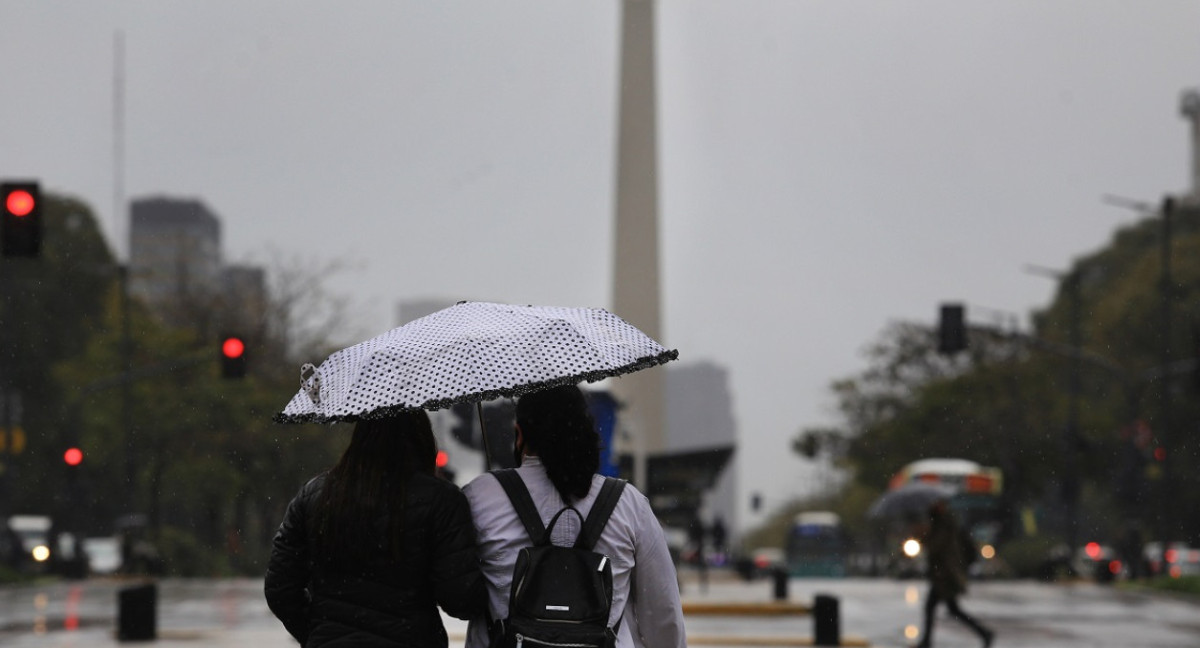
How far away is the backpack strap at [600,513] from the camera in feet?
15.5

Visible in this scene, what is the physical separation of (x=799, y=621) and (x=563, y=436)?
19755mm

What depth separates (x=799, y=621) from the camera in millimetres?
24094

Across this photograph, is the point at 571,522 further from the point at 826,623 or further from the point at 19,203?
the point at 826,623

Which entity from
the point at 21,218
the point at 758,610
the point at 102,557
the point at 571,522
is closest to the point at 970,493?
the point at 102,557

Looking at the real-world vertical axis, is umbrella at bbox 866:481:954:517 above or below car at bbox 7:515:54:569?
above

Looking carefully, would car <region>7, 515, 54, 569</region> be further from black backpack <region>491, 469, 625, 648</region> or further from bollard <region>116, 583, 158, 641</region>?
black backpack <region>491, 469, 625, 648</region>

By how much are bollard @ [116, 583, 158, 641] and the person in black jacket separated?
14449 millimetres

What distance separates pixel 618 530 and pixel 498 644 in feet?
1.36

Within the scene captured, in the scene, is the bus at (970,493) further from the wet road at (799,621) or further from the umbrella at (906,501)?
the wet road at (799,621)

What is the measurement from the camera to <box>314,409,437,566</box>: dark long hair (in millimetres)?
4773

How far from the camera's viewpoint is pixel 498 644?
4.69 metres

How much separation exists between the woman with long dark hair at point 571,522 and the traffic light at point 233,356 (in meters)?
21.8

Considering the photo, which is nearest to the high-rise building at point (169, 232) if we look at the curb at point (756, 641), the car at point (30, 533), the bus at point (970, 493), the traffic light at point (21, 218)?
the car at point (30, 533)

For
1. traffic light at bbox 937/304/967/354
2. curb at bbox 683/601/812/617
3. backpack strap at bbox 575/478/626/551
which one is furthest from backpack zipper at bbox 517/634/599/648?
traffic light at bbox 937/304/967/354
